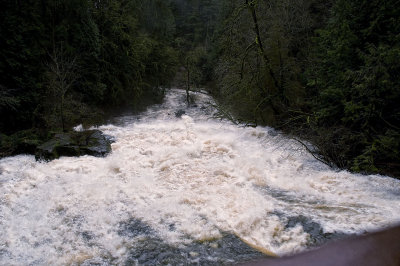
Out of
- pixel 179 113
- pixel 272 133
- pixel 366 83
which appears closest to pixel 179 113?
pixel 179 113

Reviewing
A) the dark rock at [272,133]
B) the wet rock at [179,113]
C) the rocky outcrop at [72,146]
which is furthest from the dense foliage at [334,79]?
the wet rock at [179,113]

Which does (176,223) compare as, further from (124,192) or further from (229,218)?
(124,192)

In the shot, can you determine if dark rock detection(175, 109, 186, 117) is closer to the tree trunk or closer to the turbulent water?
the tree trunk

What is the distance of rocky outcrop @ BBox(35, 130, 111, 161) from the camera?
8309 mm

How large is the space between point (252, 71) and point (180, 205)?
699 centimetres

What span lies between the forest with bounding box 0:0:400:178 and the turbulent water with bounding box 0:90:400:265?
1.36m

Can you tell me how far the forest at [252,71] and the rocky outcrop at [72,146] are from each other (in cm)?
80

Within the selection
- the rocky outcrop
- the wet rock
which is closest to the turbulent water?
the rocky outcrop

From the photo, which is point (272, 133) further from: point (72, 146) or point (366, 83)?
point (72, 146)

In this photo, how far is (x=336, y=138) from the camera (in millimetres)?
7398

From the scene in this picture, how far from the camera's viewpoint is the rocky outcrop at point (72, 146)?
27.3 ft

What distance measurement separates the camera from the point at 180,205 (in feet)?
19.0

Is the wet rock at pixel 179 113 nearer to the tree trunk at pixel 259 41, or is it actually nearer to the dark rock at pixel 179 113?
the dark rock at pixel 179 113

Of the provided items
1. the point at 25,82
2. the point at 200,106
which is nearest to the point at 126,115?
the point at 200,106
